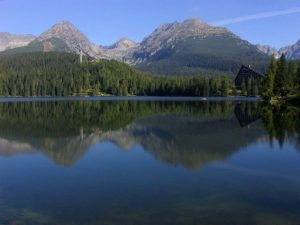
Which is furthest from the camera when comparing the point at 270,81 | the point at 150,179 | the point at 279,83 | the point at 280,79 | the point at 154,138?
the point at 279,83

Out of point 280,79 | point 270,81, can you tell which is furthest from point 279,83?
point 270,81

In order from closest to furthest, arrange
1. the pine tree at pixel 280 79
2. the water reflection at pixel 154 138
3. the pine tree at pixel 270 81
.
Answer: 1. the water reflection at pixel 154 138
2. the pine tree at pixel 270 81
3. the pine tree at pixel 280 79

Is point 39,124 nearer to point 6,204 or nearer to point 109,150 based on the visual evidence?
point 109,150

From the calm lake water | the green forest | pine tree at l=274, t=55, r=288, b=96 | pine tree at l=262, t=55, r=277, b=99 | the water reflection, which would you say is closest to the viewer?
the calm lake water

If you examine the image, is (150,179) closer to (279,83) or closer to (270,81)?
(270,81)

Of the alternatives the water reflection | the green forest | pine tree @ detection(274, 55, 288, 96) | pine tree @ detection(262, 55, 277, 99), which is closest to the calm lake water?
the water reflection

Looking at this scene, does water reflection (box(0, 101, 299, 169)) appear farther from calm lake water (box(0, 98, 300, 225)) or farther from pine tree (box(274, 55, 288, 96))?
pine tree (box(274, 55, 288, 96))

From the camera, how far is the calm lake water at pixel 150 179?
818 inches

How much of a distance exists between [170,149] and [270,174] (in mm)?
13037

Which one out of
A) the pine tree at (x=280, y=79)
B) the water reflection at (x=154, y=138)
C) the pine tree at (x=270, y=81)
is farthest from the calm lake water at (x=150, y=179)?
the pine tree at (x=280, y=79)

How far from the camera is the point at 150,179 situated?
28.6m

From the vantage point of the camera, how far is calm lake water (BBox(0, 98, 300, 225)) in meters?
20.8

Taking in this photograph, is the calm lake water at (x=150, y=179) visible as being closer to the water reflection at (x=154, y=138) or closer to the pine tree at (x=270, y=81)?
the water reflection at (x=154, y=138)

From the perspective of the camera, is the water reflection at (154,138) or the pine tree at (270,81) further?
the pine tree at (270,81)
